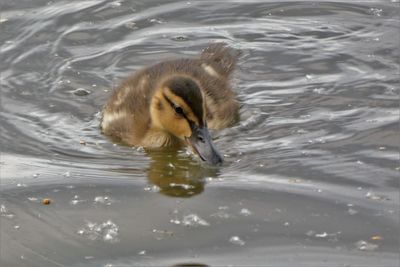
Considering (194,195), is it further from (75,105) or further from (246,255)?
(75,105)

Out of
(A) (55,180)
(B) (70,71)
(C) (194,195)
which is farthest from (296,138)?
(B) (70,71)

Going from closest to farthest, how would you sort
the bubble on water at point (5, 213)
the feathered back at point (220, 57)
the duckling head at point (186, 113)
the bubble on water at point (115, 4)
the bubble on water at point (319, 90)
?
the bubble on water at point (5, 213), the duckling head at point (186, 113), the bubble on water at point (319, 90), the feathered back at point (220, 57), the bubble on water at point (115, 4)

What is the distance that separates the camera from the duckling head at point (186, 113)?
5.82 meters

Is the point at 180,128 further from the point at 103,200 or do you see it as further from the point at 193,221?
the point at 193,221

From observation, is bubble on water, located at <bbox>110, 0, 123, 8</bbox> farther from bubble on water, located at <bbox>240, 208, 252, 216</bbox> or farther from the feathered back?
bubble on water, located at <bbox>240, 208, 252, 216</bbox>

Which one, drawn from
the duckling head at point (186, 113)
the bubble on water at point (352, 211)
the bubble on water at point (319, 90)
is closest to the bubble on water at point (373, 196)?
the bubble on water at point (352, 211)

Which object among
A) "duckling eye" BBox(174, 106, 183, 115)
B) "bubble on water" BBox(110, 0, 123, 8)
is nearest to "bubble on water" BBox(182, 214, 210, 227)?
"duckling eye" BBox(174, 106, 183, 115)

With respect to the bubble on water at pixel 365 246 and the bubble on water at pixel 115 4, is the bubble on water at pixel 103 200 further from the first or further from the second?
the bubble on water at pixel 115 4

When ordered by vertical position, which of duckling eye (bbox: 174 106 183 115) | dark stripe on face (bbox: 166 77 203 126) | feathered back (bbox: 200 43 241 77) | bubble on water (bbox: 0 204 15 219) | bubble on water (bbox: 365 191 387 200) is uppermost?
feathered back (bbox: 200 43 241 77)

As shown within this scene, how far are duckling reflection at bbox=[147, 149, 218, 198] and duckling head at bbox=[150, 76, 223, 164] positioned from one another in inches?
3.6

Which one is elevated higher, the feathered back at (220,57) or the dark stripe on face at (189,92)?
the feathered back at (220,57)

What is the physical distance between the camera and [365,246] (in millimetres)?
4605

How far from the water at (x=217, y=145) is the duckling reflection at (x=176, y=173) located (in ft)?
0.04

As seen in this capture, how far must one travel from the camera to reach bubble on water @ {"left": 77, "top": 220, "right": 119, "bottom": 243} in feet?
15.7
